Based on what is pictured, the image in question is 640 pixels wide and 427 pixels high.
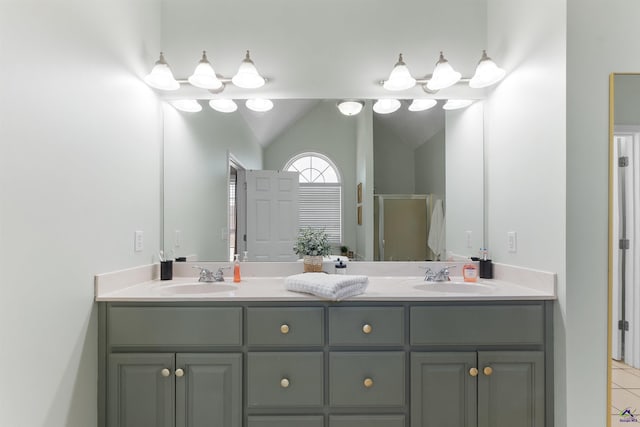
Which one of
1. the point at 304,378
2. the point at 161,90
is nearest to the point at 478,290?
the point at 304,378

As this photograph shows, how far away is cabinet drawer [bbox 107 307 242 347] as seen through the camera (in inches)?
61.9

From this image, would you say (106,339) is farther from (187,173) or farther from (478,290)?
(478,290)

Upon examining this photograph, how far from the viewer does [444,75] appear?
201 centimetres

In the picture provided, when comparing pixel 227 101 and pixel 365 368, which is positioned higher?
pixel 227 101

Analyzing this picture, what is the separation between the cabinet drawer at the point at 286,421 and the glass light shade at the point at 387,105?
1.76m

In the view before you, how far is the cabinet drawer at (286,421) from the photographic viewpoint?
5.15ft

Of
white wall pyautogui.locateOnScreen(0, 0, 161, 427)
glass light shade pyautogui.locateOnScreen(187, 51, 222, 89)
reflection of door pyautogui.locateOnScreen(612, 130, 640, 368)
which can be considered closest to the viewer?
white wall pyautogui.locateOnScreen(0, 0, 161, 427)

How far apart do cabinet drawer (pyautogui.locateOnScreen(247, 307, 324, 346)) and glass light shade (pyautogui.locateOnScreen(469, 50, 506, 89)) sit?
1576mm

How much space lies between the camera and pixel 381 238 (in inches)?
86.4

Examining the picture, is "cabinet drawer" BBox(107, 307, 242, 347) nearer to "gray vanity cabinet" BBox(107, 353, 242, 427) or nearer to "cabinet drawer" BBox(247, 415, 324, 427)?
"gray vanity cabinet" BBox(107, 353, 242, 427)

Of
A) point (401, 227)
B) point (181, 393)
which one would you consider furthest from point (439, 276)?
point (181, 393)

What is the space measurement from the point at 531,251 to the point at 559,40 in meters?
0.99

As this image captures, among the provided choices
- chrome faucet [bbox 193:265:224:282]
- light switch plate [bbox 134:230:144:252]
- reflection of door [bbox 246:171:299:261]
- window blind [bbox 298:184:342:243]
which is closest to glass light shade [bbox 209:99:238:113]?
reflection of door [bbox 246:171:299:261]

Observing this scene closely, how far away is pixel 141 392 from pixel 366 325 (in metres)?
1.08
